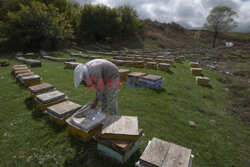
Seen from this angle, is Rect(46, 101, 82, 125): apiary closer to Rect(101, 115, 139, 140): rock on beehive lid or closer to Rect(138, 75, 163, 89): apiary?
Rect(101, 115, 139, 140): rock on beehive lid

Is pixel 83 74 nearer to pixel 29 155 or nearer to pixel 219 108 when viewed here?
pixel 29 155

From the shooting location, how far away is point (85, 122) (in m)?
3.72

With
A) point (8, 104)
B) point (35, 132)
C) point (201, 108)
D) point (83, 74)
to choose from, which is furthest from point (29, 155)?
point (201, 108)

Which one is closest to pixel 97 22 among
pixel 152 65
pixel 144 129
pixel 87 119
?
pixel 152 65

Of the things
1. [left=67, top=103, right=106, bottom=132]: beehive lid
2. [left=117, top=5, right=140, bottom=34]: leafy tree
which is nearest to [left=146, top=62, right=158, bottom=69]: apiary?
[left=67, top=103, right=106, bottom=132]: beehive lid

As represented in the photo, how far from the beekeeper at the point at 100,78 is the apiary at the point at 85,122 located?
1.06 feet

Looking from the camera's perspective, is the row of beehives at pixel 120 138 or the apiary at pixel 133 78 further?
the apiary at pixel 133 78

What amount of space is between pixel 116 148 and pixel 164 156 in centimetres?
116

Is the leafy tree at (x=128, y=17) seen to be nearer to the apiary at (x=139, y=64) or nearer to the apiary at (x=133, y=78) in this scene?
the apiary at (x=139, y=64)

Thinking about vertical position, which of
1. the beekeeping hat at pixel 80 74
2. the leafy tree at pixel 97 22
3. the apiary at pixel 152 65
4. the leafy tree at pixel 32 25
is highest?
the leafy tree at pixel 97 22

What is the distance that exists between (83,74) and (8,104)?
5.16 metres

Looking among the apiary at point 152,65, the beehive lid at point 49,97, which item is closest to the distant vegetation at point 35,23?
the apiary at point 152,65

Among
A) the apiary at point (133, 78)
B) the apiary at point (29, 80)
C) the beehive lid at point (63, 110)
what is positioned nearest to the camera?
the beehive lid at point (63, 110)

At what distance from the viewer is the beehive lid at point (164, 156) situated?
2740 millimetres
